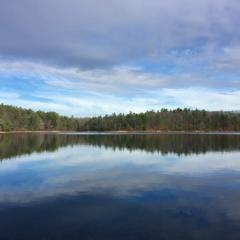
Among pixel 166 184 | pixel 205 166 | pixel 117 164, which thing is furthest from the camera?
pixel 117 164

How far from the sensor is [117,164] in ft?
134

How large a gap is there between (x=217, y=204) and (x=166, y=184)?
6.85 m

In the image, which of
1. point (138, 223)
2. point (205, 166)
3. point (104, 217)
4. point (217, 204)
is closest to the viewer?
point (138, 223)

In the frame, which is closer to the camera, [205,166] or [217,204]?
[217,204]

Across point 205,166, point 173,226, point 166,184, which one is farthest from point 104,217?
point 205,166

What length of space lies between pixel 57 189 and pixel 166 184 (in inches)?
299

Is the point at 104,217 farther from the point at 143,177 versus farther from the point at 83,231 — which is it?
the point at 143,177

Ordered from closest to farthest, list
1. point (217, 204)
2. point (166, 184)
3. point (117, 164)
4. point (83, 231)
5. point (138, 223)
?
point (83, 231) → point (138, 223) → point (217, 204) → point (166, 184) → point (117, 164)

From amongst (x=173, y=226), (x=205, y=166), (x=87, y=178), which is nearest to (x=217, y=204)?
(x=173, y=226)

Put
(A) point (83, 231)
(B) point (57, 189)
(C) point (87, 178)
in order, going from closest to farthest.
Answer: (A) point (83, 231) → (B) point (57, 189) → (C) point (87, 178)

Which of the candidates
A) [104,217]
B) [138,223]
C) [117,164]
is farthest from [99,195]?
[117,164]

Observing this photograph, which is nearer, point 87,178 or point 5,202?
point 5,202

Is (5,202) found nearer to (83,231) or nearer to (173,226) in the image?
(83,231)

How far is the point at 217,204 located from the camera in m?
20.3
